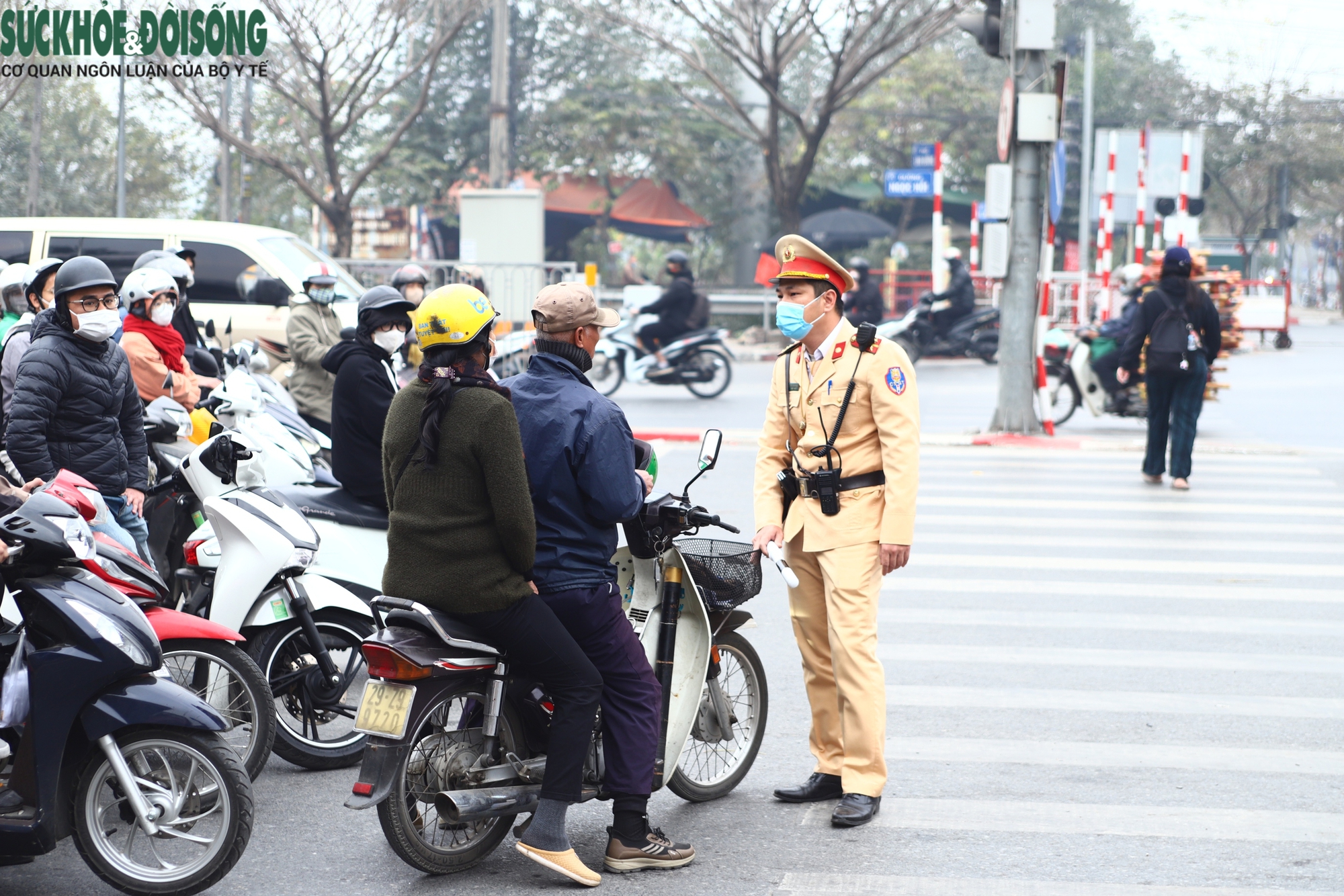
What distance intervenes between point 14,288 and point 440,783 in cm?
497

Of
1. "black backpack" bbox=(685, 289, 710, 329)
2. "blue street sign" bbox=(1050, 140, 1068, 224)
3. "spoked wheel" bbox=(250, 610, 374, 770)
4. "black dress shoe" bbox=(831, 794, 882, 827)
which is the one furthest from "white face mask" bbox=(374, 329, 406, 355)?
"black backpack" bbox=(685, 289, 710, 329)

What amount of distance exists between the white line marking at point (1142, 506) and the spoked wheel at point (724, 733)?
20.2 feet

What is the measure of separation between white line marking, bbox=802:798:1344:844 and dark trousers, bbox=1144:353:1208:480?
271 inches

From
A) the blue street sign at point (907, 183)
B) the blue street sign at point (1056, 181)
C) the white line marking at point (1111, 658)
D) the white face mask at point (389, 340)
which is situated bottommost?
the white line marking at point (1111, 658)

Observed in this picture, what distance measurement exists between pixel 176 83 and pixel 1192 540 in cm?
1970

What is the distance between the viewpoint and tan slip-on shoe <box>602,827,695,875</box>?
4.27m

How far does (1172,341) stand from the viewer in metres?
11.2

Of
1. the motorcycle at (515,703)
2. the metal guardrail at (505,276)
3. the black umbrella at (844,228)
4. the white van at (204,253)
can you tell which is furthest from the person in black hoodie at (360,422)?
the black umbrella at (844,228)

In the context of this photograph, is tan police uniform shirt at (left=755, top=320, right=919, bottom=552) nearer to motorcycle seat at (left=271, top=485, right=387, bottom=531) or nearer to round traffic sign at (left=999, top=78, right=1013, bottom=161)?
motorcycle seat at (left=271, top=485, right=387, bottom=531)

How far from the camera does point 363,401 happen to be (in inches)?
232

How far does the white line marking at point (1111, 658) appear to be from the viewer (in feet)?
21.9

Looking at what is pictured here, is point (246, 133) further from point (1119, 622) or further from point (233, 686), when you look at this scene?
point (233, 686)

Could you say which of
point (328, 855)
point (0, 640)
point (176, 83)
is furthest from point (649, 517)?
point (176, 83)

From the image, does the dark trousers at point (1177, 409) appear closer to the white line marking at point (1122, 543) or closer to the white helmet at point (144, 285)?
the white line marking at point (1122, 543)
